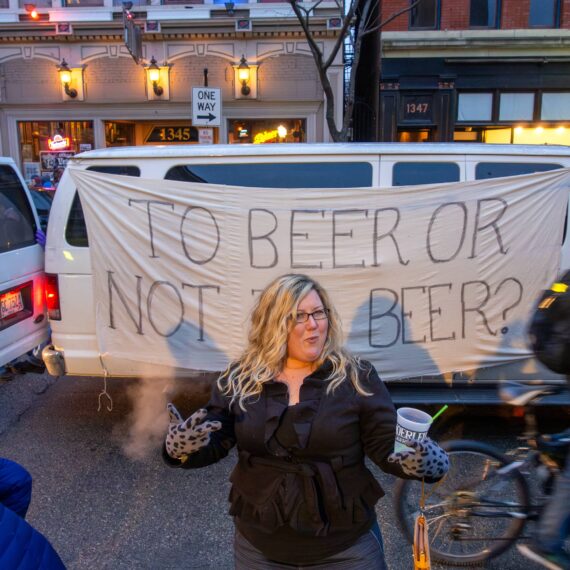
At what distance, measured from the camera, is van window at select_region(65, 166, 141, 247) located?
4488 millimetres

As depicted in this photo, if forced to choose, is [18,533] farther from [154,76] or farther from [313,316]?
[154,76]

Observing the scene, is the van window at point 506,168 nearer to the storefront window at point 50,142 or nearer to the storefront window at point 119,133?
the storefront window at point 119,133

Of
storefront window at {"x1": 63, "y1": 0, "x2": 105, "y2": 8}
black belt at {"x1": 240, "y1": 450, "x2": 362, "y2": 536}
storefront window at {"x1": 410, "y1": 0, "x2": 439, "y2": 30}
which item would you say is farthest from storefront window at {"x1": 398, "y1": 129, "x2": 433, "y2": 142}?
black belt at {"x1": 240, "y1": 450, "x2": 362, "y2": 536}

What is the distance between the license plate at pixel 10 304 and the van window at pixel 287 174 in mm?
1637

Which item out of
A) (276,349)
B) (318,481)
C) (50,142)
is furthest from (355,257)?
(50,142)

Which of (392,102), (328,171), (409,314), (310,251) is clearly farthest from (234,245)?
(392,102)

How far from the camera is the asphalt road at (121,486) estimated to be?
3.31 metres

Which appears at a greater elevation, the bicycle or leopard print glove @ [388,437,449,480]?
leopard print glove @ [388,437,449,480]

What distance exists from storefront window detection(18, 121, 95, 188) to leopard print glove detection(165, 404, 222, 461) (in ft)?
50.5

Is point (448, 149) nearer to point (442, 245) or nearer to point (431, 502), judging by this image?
point (442, 245)

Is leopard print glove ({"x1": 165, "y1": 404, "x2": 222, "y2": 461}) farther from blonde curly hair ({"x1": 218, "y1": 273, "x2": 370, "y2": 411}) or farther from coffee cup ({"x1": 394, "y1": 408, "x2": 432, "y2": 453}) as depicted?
coffee cup ({"x1": 394, "y1": 408, "x2": 432, "y2": 453})

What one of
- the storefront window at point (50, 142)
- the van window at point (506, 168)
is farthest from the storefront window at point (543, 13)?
the van window at point (506, 168)

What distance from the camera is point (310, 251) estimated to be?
423 cm

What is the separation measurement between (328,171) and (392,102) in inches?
432
